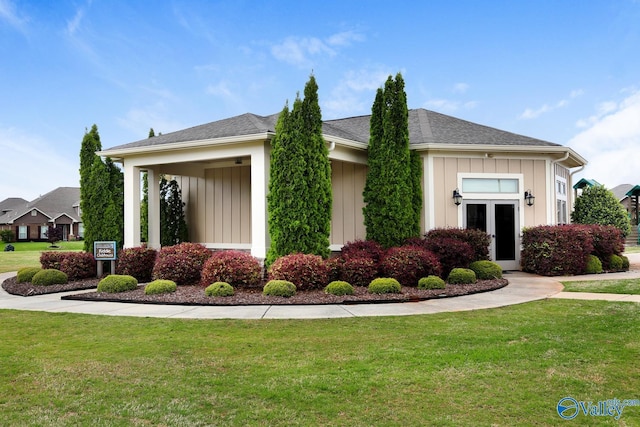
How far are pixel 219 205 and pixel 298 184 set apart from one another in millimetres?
4510

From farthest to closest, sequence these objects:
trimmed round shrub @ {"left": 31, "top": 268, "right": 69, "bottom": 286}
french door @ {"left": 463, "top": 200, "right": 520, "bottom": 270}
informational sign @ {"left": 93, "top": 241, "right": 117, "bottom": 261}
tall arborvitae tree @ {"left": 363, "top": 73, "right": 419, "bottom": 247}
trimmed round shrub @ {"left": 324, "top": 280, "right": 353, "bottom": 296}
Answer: french door @ {"left": 463, "top": 200, "right": 520, "bottom": 270} → tall arborvitae tree @ {"left": 363, "top": 73, "right": 419, "bottom": 247} → informational sign @ {"left": 93, "top": 241, "right": 117, "bottom": 261} → trimmed round shrub @ {"left": 31, "top": 268, "right": 69, "bottom": 286} → trimmed round shrub @ {"left": 324, "top": 280, "right": 353, "bottom": 296}

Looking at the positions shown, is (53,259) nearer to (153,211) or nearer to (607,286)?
(153,211)

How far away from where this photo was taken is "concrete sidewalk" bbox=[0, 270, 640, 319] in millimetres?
7059

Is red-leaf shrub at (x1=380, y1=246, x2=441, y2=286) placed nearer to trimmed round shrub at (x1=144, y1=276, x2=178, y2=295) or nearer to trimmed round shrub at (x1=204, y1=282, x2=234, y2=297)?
trimmed round shrub at (x1=204, y1=282, x2=234, y2=297)

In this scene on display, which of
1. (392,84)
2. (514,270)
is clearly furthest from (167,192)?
(514,270)

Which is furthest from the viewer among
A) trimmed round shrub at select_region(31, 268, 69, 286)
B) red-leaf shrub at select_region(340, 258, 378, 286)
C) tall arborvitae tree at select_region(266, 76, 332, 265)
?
trimmed round shrub at select_region(31, 268, 69, 286)

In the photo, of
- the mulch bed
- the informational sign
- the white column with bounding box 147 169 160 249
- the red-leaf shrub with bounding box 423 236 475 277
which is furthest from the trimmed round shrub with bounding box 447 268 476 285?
the informational sign

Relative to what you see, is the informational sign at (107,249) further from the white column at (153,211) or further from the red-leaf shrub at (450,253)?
the red-leaf shrub at (450,253)

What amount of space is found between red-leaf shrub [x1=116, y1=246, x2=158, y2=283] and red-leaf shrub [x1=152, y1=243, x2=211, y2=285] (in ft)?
4.05

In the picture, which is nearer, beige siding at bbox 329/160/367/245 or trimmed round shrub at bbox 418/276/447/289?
trimmed round shrub at bbox 418/276/447/289

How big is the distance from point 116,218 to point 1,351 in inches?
326

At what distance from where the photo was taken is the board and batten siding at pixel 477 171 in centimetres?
1243

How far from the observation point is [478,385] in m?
3.86

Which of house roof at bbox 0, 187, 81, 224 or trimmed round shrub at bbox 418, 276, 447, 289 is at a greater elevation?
house roof at bbox 0, 187, 81, 224
